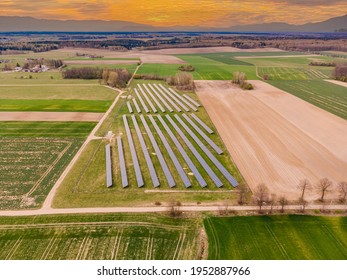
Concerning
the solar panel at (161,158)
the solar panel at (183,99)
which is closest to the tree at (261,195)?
the solar panel at (161,158)

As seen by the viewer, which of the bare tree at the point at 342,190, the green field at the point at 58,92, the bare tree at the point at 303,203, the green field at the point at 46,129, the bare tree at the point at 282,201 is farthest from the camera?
the green field at the point at 58,92

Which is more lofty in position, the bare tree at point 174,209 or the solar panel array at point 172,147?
the solar panel array at point 172,147

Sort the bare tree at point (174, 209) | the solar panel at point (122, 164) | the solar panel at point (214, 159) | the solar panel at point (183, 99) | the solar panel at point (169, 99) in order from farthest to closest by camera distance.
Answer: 1. the solar panel at point (183, 99)
2. the solar panel at point (169, 99)
3. the solar panel at point (214, 159)
4. the solar panel at point (122, 164)
5. the bare tree at point (174, 209)

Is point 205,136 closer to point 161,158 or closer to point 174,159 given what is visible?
point 174,159

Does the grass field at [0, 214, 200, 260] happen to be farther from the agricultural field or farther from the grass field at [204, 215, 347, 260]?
the agricultural field

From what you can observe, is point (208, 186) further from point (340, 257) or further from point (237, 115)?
point (237, 115)

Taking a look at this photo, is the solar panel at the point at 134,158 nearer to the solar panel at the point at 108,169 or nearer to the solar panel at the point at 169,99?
the solar panel at the point at 108,169

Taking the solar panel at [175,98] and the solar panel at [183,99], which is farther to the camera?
the solar panel at [175,98]

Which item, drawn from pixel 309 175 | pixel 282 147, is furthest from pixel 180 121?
pixel 309 175
